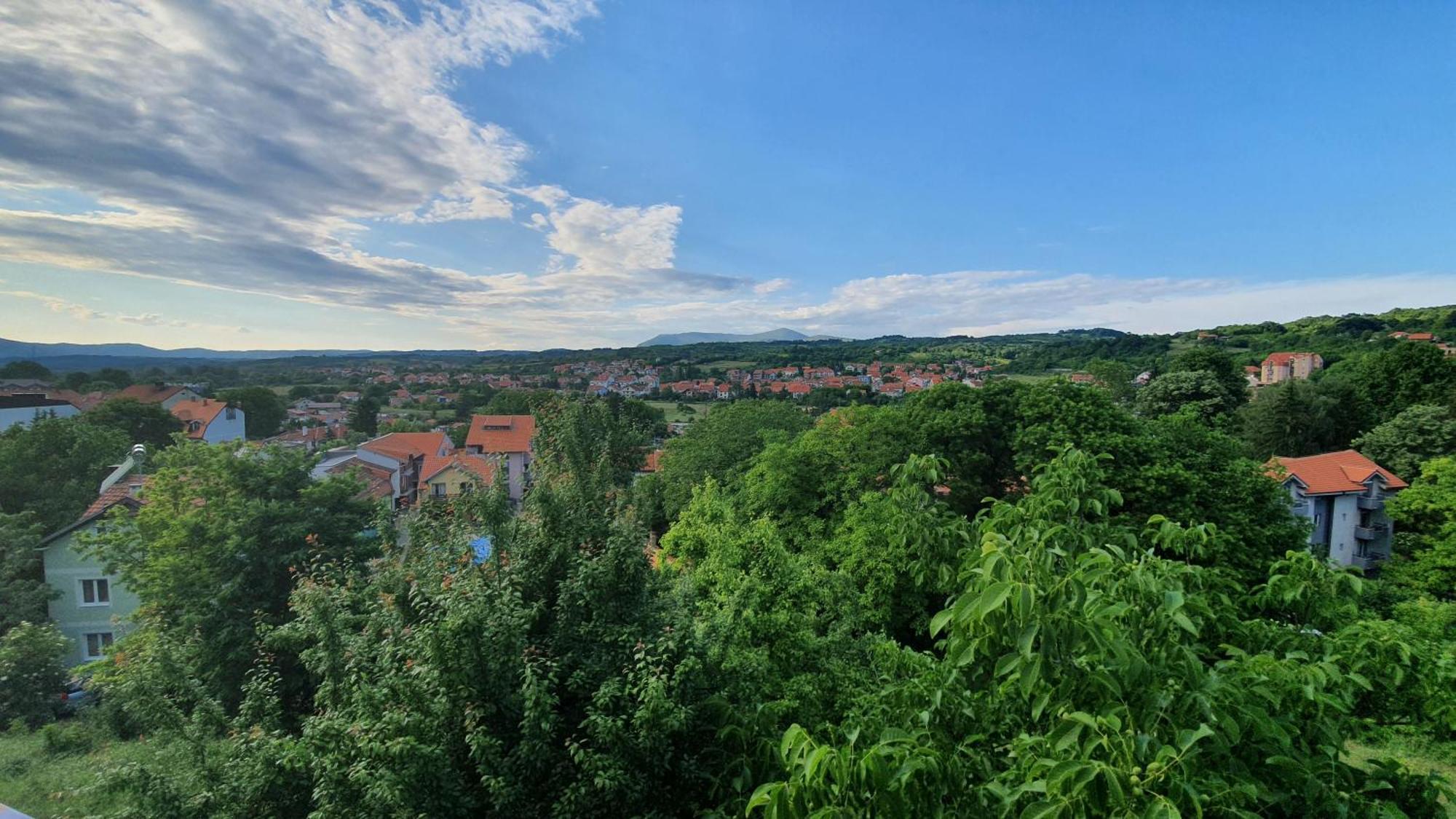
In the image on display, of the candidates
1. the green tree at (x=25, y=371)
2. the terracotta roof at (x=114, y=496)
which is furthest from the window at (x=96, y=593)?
the green tree at (x=25, y=371)

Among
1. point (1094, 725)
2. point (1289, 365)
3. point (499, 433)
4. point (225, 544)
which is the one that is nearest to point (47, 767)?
point (225, 544)

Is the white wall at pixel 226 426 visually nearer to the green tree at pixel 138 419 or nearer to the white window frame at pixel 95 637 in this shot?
the green tree at pixel 138 419

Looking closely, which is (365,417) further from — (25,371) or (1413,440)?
(1413,440)

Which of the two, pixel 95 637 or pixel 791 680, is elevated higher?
pixel 791 680

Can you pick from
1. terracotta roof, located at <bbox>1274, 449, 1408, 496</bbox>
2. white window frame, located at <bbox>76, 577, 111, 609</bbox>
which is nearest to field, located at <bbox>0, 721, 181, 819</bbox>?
white window frame, located at <bbox>76, 577, 111, 609</bbox>

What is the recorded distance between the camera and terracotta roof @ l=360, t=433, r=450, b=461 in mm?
28500

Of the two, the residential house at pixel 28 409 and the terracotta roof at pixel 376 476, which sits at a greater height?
the residential house at pixel 28 409

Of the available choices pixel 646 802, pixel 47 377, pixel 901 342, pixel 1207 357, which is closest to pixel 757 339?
pixel 901 342

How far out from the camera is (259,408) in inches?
1649

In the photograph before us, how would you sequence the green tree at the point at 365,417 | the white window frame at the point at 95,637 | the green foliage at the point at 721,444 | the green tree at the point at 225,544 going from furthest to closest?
the green tree at the point at 365,417, the green foliage at the point at 721,444, the white window frame at the point at 95,637, the green tree at the point at 225,544

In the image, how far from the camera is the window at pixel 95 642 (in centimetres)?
1709

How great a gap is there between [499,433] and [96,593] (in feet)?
64.1

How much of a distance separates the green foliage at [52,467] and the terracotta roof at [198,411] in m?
5.70

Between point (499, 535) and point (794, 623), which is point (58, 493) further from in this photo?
point (794, 623)
